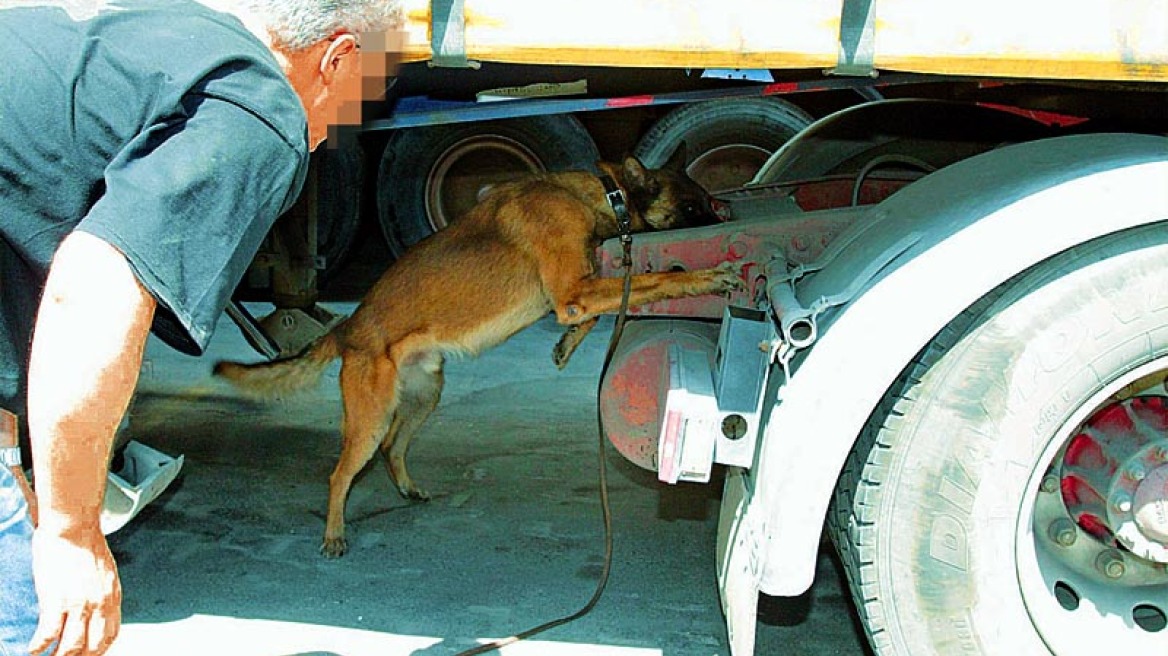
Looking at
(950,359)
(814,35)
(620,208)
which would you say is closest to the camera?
(814,35)

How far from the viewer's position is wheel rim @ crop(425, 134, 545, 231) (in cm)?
629

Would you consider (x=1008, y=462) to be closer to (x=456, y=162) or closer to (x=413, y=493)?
(x=413, y=493)

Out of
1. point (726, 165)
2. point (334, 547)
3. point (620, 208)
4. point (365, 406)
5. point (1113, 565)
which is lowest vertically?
point (334, 547)

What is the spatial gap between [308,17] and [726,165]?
4.82 meters

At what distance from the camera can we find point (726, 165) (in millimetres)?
6402

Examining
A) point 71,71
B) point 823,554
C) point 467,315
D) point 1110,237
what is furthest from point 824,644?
point 71,71

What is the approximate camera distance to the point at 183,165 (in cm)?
150

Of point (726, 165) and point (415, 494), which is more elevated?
point (726, 165)

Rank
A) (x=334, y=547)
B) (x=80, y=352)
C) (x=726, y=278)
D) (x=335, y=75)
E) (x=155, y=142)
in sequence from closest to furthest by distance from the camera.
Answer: (x=80, y=352) < (x=155, y=142) < (x=335, y=75) < (x=726, y=278) < (x=334, y=547)

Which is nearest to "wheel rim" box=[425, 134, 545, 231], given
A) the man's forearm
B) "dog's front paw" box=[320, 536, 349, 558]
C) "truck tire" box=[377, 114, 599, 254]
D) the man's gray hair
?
"truck tire" box=[377, 114, 599, 254]

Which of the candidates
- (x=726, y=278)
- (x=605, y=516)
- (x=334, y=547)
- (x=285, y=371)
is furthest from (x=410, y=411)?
(x=726, y=278)

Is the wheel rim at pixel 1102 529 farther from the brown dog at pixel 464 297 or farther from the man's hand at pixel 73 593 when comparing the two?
the brown dog at pixel 464 297

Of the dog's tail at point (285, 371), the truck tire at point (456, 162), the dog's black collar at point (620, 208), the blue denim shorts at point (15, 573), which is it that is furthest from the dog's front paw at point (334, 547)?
the truck tire at point (456, 162)

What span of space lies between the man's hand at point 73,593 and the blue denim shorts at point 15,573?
16 cm
